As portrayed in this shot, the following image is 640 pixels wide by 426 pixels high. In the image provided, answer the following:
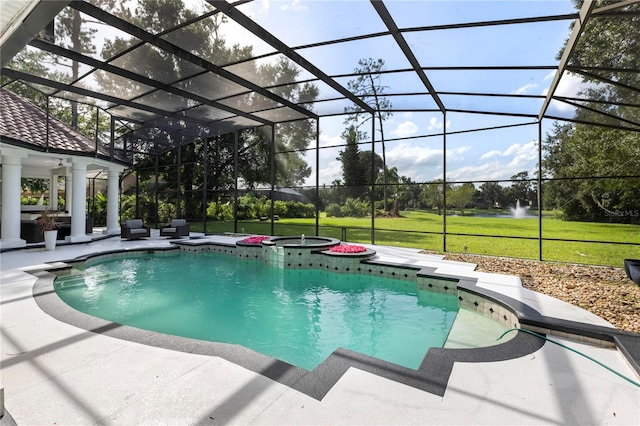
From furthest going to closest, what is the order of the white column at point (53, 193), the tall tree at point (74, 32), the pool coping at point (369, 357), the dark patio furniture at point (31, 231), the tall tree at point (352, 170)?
the tall tree at point (352, 170)
the white column at point (53, 193)
the dark patio furniture at point (31, 231)
the tall tree at point (74, 32)
the pool coping at point (369, 357)

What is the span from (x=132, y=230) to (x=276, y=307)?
29.4 ft

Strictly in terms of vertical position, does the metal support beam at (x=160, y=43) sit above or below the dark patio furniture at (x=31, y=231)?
above

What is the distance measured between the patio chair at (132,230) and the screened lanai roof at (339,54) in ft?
15.8

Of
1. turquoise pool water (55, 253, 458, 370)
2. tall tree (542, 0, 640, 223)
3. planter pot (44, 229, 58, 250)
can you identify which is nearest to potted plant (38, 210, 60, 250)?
planter pot (44, 229, 58, 250)

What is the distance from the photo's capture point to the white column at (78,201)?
1069cm

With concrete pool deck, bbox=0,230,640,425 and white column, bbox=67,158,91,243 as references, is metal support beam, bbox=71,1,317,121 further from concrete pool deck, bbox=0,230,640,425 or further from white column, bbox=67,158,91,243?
white column, bbox=67,158,91,243

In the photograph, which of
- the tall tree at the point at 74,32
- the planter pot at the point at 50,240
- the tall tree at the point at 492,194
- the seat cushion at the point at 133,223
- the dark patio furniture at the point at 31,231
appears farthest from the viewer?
the tall tree at the point at 492,194

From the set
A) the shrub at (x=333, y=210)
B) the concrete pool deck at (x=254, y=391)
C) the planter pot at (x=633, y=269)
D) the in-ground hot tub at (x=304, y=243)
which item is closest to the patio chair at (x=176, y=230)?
the in-ground hot tub at (x=304, y=243)

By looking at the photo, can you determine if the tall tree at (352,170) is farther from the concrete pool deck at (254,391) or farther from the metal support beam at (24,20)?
the metal support beam at (24,20)

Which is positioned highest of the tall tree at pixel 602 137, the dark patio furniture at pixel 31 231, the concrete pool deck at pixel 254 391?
the tall tree at pixel 602 137

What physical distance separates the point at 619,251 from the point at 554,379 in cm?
1574

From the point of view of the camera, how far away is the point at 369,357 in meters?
3.03

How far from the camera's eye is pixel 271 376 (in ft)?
8.55

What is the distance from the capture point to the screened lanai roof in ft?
15.3
